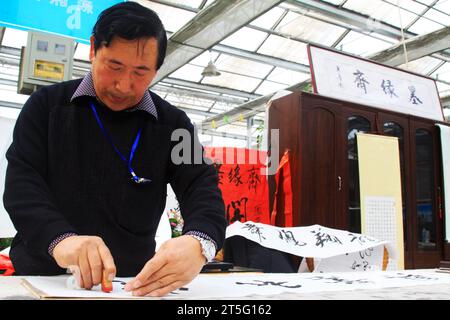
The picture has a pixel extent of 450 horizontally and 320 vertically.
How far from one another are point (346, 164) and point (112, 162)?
7.63 feet

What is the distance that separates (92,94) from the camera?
104cm

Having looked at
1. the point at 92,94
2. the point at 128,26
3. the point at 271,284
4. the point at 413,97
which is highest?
the point at 413,97

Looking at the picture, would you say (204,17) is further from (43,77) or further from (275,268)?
(275,268)

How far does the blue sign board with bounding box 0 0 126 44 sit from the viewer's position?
2189 mm

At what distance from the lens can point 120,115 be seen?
1.08m

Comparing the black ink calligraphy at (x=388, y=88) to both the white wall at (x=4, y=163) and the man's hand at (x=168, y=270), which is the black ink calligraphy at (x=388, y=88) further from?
the man's hand at (x=168, y=270)

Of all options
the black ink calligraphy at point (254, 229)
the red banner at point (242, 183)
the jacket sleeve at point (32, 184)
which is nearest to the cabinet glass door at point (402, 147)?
the red banner at point (242, 183)

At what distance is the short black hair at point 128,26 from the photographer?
36.1 inches

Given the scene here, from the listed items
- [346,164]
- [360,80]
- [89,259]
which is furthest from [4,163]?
[360,80]

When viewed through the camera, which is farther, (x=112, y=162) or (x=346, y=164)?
(x=346, y=164)

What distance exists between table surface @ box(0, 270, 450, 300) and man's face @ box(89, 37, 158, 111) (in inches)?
17.3

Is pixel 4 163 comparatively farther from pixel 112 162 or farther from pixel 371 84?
pixel 371 84

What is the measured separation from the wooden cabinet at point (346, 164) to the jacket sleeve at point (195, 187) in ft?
5.89
